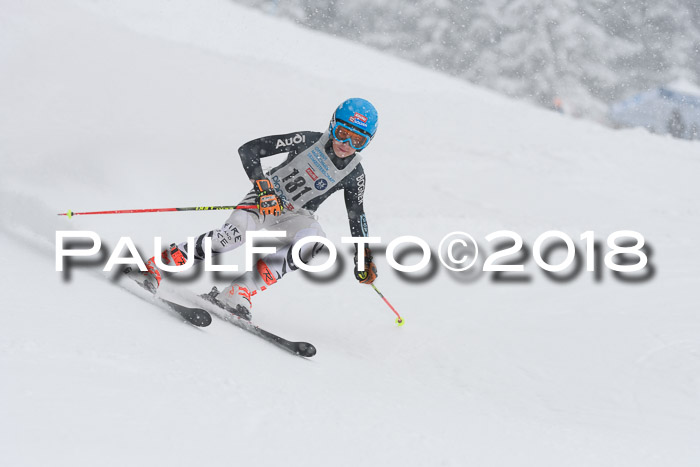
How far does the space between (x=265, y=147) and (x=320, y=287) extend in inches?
103

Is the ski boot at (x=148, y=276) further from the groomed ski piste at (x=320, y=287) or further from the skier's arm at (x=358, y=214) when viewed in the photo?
the skier's arm at (x=358, y=214)

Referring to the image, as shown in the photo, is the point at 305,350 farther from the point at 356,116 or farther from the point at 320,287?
the point at 320,287

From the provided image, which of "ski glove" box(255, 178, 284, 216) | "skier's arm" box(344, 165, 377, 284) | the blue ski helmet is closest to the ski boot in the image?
"ski glove" box(255, 178, 284, 216)

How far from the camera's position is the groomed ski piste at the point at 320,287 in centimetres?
240

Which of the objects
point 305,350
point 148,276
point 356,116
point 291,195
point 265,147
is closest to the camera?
point 305,350

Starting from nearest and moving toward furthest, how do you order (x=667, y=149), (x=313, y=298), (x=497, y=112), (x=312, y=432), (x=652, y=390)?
(x=312, y=432), (x=652, y=390), (x=313, y=298), (x=667, y=149), (x=497, y=112)

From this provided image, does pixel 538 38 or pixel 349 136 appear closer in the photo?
pixel 349 136

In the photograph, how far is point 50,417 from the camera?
6.51ft

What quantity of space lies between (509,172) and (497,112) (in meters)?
3.54

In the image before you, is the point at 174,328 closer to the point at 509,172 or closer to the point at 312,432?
the point at 312,432

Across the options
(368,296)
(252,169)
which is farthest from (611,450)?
(368,296)

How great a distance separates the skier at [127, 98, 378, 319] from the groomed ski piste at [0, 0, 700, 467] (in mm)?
461

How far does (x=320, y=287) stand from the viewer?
6.88 m

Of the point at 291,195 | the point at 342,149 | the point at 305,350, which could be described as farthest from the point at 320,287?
the point at 305,350
